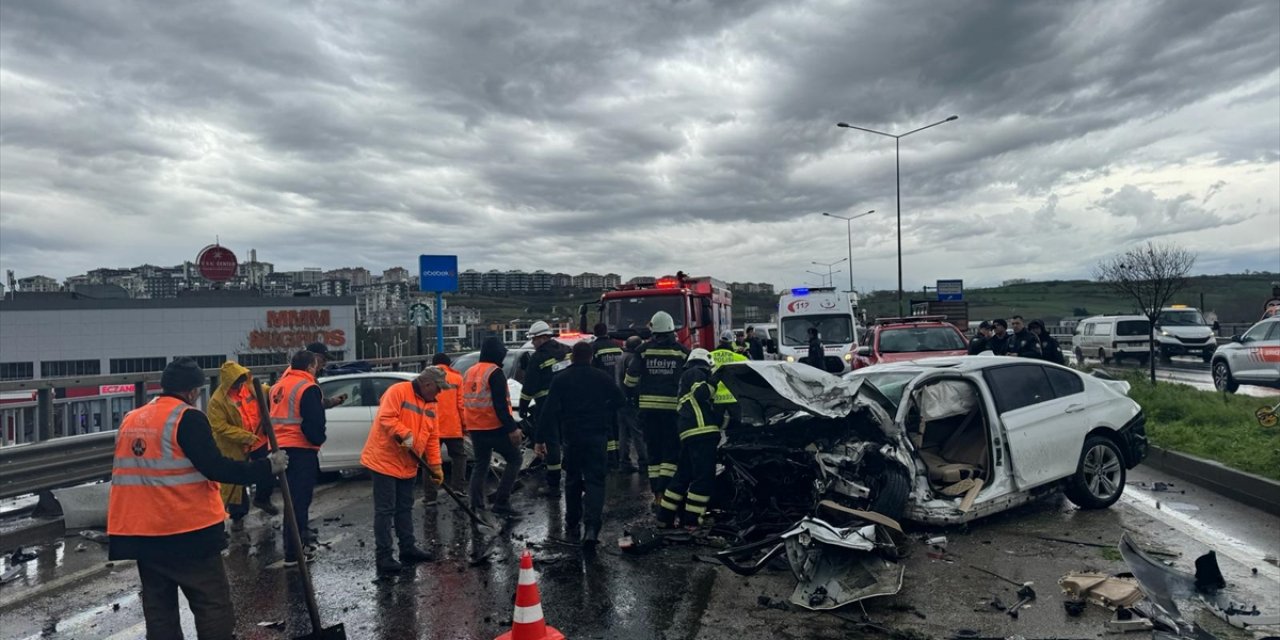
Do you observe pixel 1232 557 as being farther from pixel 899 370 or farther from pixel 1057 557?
pixel 899 370

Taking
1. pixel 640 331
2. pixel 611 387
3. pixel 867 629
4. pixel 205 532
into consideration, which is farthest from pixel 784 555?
pixel 640 331

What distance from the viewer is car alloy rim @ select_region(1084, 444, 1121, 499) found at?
24.0 feet

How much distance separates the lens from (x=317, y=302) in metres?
55.3

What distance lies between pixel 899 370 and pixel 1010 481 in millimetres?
1416

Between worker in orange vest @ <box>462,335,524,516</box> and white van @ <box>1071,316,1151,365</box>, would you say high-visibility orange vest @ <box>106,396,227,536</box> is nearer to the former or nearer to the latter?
worker in orange vest @ <box>462,335,524,516</box>

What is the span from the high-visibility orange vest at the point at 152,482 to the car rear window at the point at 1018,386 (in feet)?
20.6

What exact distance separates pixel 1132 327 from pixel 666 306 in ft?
64.1

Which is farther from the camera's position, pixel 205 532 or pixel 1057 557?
pixel 1057 557

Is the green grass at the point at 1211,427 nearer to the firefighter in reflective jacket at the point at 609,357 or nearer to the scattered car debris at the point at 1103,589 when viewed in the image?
the scattered car debris at the point at 1103,589

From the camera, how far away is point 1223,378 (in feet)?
53.5

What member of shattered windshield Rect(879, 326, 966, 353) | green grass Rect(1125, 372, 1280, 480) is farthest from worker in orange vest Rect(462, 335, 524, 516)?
shattered windshield Rect(879, 326, 966, 353)

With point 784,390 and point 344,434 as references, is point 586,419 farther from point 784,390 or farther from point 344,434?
point 344,434

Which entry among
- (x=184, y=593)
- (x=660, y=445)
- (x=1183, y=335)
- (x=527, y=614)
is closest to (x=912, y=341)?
(x=660, y=445)

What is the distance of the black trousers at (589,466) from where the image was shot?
6660 millimetres
